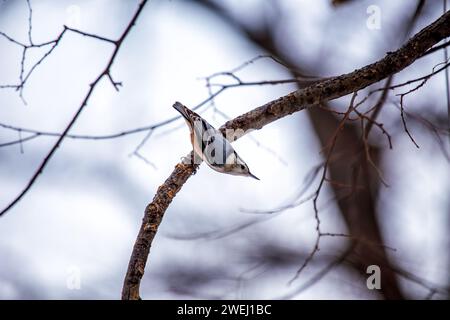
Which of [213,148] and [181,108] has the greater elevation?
[181,108]

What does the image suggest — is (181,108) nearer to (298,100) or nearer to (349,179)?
(298,100)

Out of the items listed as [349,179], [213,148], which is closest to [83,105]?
[213,148]

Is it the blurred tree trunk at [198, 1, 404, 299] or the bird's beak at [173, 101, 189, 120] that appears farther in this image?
the blurred tree trunk at [198, 1, 404, 299]

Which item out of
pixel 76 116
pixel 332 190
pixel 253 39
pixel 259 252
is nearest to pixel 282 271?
pixel 259 252

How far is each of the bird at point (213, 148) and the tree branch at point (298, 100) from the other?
0.06m

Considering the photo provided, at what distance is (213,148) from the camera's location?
1.47 m

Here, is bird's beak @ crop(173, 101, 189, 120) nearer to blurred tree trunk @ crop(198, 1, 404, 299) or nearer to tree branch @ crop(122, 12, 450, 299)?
tree branch @ crop(122, 12, 450, 299)

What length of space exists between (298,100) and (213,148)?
26cm

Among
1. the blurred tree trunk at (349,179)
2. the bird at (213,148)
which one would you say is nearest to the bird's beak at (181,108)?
the bird at (213,148)

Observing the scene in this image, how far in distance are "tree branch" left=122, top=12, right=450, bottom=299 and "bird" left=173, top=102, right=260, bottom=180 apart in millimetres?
61

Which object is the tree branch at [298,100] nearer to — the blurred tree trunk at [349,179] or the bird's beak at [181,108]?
the bird's beak at [181,108]

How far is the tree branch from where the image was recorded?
4.21 feet

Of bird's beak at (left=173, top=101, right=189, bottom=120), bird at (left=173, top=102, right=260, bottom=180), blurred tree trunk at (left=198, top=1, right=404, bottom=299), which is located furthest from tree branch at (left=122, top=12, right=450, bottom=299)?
blurred tree trunk at (left=198, top=1, right=404, bottom=299)
